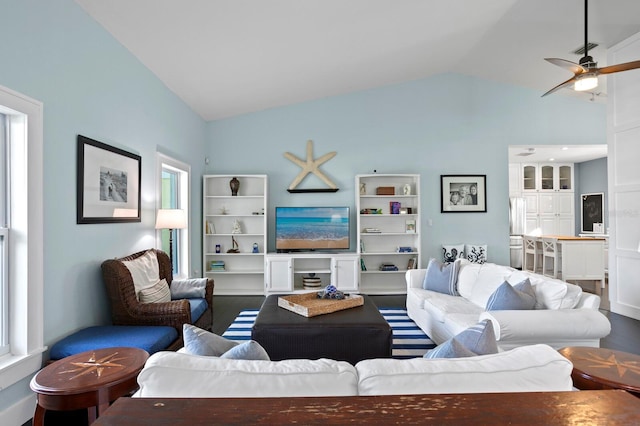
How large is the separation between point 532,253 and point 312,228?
14.7 ft

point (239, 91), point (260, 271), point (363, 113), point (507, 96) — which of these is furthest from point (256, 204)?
point (507, 96)

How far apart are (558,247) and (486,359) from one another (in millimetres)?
6047

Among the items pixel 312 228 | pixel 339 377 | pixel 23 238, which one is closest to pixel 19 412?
pixel 23 238

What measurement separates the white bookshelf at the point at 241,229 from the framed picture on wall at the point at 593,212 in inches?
285

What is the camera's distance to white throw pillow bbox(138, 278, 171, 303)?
3.04 metres

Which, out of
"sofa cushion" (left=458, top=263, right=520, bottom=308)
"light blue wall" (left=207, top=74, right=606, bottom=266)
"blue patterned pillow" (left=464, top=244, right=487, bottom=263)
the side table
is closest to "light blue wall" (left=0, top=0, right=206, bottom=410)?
the side table

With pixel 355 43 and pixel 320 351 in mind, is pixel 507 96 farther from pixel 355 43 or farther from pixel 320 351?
pixel 320 351

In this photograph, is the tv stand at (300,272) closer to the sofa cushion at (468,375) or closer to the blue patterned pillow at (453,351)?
the blue patterned pillow at (453,351)

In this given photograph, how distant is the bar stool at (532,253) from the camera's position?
6855 mm

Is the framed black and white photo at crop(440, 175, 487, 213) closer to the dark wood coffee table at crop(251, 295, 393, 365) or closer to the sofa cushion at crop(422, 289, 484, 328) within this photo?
the sofa cushion at crop(422, 289, 484, 328)

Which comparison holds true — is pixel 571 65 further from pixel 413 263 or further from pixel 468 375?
pixel 413 263

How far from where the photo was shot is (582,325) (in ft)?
8.53

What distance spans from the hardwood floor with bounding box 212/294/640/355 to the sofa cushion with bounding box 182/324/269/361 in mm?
2593

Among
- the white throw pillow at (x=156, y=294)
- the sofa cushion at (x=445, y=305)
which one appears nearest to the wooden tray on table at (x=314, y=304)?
the sofa cushion at (x=445, y=305)
